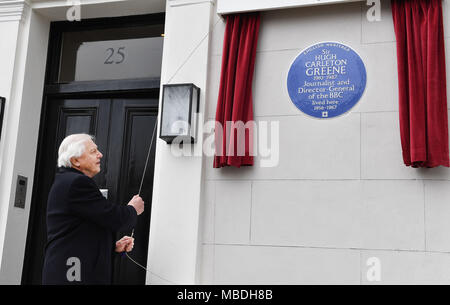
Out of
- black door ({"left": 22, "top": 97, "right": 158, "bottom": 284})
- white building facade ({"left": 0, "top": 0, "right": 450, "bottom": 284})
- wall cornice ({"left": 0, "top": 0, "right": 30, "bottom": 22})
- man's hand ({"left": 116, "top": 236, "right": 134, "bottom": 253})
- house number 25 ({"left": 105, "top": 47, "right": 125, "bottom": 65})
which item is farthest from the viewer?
house number 25 ({"left": 105, "top": 47, "right": 125, "bottom": 65})

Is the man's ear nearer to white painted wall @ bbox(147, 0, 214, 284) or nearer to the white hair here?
the white hair

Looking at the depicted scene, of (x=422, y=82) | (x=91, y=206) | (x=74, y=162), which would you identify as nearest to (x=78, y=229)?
(x=91, y=206)

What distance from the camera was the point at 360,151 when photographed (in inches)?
162

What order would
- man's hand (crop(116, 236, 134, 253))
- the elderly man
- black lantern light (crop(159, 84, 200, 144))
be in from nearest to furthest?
the elderly man < man's hand (crop(116, 236, 134, 253)) < black lantern light (crop(159, 84, 200, 144))

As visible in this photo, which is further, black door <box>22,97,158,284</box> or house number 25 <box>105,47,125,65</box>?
house number 25 <box>105,47,125,65</box>

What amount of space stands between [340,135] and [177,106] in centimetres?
120

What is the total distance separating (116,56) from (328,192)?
2.30 meters

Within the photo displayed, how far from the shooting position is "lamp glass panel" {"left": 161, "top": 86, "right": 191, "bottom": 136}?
437 cm

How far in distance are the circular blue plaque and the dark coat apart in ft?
5.18

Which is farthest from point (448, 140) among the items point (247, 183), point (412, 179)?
point (247, 183)

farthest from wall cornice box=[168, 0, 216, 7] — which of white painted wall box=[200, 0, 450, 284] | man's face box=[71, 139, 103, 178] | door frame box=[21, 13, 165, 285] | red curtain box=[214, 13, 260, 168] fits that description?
man's face box=[71, 139, 103, 178]

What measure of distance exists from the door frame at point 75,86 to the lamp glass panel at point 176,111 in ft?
1.68

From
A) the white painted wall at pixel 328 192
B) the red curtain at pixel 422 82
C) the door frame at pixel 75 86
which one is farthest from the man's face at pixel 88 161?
the red curtain at pixel 422 82

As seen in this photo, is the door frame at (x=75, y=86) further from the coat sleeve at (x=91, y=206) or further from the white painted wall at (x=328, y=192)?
the coat sleeve at (x=91, y=206)
